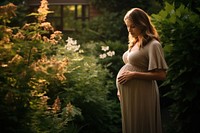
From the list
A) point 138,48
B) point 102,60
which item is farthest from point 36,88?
point 102,60

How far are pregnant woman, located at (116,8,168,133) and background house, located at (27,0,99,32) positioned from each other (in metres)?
9.61

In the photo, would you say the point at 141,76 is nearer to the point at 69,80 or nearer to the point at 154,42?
the point at 154,42

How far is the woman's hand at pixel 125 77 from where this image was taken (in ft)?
14.6

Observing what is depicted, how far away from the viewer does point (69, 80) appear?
630 cm

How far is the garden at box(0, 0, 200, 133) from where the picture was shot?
4137 millimetres

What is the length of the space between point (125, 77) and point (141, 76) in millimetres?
242

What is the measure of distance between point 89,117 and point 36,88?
2.21 m

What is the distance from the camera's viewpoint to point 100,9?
43.7 feet

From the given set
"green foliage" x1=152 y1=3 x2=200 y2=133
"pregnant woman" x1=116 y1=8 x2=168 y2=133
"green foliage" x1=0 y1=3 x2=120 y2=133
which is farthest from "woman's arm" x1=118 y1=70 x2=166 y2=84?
"green foliage" x1=152 y1=3 x2=200 y2=133

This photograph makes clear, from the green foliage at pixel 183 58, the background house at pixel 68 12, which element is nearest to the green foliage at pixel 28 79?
the green foliage at pixel 183 58

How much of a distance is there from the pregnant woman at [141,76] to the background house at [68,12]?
31.5 ft

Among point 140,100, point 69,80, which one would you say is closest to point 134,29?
point 140,100

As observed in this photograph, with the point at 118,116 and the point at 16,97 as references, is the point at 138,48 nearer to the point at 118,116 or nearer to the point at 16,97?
the point at 16,97

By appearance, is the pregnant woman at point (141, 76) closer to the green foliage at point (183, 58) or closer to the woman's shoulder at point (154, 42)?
the woman's shoulder at point (154, 42)
